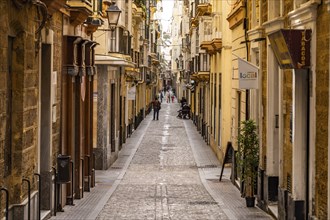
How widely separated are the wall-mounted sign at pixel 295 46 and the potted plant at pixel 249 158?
5.43m

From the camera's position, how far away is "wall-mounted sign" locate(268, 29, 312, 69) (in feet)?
34.3

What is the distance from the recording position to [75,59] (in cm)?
1719

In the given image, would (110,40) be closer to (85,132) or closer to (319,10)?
(85,132)

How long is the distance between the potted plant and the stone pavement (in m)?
0.46

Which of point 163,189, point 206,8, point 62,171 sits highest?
point 206,8

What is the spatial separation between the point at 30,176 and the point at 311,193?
480cm

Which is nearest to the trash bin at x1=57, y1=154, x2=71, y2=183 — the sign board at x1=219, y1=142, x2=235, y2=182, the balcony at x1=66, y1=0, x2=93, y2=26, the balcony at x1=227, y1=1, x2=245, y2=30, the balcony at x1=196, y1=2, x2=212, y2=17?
the balcony at x1=66, y1=0, x2=93, y2=26

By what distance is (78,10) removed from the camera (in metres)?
16.4

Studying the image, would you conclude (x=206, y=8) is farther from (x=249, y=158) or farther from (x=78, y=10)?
(x=249, y=158)

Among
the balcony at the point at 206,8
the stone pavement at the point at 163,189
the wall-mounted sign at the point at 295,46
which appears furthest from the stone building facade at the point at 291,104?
the balcony at the point at 206,8

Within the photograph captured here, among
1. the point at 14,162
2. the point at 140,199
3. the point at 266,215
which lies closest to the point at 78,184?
the point at 140,199

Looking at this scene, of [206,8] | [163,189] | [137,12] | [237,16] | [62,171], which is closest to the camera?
[62,171]

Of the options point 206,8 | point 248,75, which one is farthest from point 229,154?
point 206,8

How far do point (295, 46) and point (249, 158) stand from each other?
5944 millimetres
